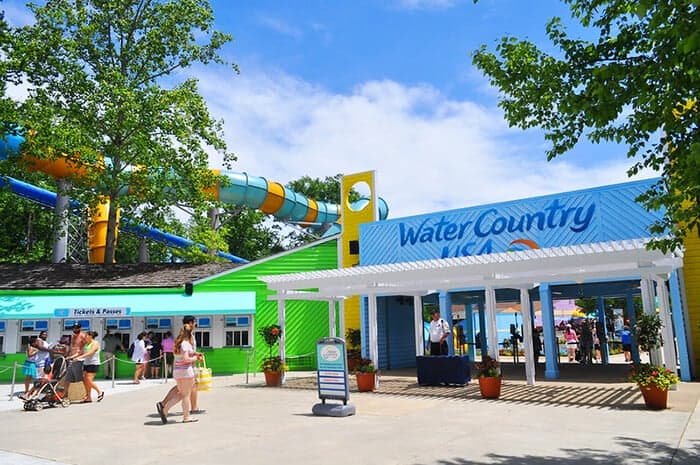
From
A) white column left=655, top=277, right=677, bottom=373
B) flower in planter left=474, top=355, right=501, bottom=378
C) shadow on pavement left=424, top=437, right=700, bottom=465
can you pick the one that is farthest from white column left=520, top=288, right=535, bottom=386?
shadow on pavement left=424, top=437, right=700, bottom=465

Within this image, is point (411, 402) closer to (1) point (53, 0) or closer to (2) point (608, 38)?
(2) point (608, 38)

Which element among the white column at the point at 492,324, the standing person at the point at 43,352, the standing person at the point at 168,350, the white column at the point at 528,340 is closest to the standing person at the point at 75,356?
the standing person at the point at 43,352

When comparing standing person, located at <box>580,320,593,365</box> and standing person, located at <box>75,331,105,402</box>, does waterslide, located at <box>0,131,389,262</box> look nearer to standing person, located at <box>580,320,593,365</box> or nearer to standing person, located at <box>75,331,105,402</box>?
standing person, located at <box>580,320,593,365</box>

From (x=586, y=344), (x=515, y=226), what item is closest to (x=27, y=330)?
(x=515, y=226)

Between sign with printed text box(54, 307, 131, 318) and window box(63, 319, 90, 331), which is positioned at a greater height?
sign with printed text box(54, 307, 131, 318)

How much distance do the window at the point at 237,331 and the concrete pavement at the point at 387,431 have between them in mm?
6224

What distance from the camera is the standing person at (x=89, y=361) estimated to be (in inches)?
460

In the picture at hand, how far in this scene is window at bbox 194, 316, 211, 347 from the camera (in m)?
18.3

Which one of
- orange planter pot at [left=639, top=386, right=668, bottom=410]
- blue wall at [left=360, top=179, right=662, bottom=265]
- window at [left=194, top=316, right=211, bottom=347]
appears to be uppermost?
blue wall at [left=360, top=179, right=662, bottom=265]

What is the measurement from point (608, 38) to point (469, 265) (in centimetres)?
624

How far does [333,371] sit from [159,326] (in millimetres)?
9888

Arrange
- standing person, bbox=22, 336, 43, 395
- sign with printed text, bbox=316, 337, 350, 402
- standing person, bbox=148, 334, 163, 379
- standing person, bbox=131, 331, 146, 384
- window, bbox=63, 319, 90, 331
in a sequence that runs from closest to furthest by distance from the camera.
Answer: sign with printed text, bbox=316, 337, 350, 402, standing person, bbox=22, 336, 43, 395, standing person, bbox=131, 331, 146, 384, standing person, bbox=148, 334, 163, 379, window, bbox=63, 319, 90, 331

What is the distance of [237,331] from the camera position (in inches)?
734

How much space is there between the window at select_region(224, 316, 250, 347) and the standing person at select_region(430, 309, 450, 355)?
23.2 feet
